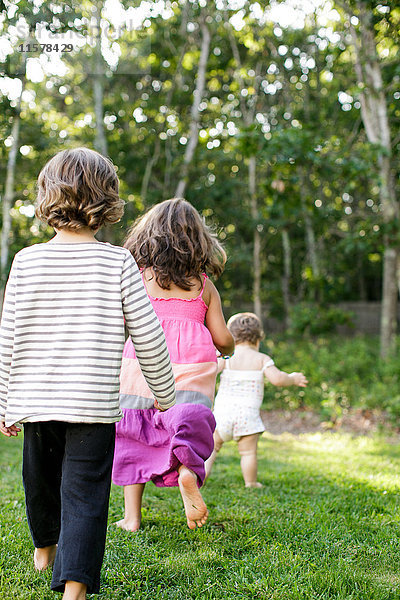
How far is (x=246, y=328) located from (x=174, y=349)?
1.39 m

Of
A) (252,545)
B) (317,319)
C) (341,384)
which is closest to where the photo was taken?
(252,545)

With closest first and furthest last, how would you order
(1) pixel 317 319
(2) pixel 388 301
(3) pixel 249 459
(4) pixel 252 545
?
1. (4) pixel 252 545
2. (3) pixel 249 459
3. (2) pixel 388 301
4. (1) pixel 317 319

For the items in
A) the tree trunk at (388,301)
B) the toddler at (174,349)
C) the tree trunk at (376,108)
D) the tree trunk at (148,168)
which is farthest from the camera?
the tree trunk at (148,168)

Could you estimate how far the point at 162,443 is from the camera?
2820mm

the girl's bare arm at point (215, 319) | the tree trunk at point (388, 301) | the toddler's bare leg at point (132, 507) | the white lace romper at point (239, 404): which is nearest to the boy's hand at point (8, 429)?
the toddler's bare leg at point (132, 507)

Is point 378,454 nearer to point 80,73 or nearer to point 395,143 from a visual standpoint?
point 395,143

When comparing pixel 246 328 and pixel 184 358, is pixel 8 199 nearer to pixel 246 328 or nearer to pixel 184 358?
pixel 246 328

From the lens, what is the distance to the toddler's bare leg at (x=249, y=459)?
13.4ft

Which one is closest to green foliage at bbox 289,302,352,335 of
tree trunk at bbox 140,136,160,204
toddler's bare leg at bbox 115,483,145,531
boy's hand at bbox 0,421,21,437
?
tree trunk at bbox 140,136,160,204

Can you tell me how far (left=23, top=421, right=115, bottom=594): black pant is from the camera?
1.97 meters

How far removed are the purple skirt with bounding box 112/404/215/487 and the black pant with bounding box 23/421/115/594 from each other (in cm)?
Result: 61

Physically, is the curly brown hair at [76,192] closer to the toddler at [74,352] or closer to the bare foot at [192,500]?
the toddler at [74,352]

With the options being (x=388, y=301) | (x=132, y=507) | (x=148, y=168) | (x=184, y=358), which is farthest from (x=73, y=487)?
(x=148, y=168)

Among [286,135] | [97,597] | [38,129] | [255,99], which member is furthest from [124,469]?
[255,99]
